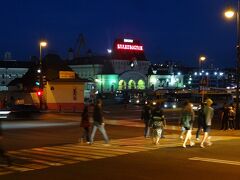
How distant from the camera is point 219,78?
651ft

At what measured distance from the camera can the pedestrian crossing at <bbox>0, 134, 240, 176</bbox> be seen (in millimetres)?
15388

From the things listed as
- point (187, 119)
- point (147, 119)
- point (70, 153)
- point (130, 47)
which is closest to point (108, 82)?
point (130, 47)

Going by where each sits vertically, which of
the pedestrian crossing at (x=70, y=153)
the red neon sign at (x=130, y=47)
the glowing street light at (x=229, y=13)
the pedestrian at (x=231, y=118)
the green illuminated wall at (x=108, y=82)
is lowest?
the pedestrian crossing at (x=70, y=153)

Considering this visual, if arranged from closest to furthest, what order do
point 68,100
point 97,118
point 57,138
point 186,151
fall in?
point 186,151, point 97,118, point 57,138, point 68,100

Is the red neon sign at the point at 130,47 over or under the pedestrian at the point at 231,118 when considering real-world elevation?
over

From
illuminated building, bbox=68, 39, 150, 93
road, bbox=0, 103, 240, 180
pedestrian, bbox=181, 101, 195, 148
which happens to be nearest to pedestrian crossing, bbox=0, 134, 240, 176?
road, bbox=0, 103, 240, 180

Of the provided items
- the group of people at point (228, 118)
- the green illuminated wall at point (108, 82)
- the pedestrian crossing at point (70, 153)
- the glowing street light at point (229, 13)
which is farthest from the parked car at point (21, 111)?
the green illuminated wall at point (108, 82)

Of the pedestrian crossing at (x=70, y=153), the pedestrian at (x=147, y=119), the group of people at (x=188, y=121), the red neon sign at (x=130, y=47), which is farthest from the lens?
the red neon sign at (x=130, y=47)

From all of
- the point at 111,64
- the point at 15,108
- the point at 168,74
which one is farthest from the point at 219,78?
the point at 15,108

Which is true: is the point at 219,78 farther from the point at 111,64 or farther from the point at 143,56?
the point at 111,64

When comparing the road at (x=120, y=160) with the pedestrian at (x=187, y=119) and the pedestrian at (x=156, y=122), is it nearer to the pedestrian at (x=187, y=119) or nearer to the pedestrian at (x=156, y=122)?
the pedestrian at (x=156, y=122)

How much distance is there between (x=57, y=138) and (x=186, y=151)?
332 inches

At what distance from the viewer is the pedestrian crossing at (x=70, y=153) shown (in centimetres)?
1539

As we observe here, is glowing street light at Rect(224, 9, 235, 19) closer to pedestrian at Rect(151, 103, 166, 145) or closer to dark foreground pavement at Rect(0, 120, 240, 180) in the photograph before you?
dark foreground pavement at Rect(0, 120, 240, 180)
